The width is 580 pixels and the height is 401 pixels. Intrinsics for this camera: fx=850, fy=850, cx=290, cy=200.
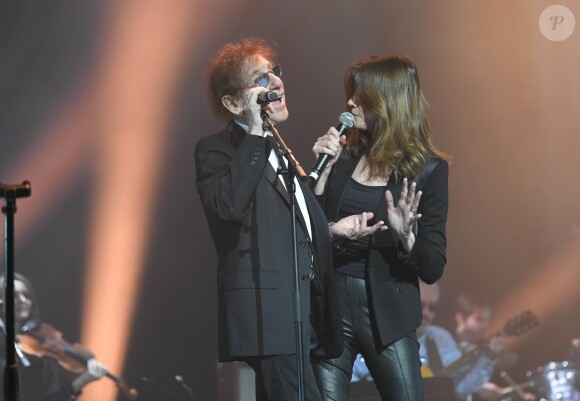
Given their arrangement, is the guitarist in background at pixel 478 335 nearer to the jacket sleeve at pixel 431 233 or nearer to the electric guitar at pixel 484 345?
the electric guitar at pixel 484 345

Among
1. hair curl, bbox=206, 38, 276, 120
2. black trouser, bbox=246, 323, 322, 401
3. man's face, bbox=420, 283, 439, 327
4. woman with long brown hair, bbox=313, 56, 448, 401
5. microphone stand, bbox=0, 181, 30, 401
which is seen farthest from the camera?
man's face, bbox=420, 283, 439, 327

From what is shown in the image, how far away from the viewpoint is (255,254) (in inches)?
91.7

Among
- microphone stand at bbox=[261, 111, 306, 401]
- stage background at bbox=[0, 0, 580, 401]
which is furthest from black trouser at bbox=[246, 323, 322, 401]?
stage background at bbox=[0, 0, 580, 401]

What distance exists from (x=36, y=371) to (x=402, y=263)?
333 centimetres

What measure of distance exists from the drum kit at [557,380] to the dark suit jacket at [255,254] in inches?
138

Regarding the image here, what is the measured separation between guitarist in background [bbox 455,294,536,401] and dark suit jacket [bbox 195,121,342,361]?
133 inches

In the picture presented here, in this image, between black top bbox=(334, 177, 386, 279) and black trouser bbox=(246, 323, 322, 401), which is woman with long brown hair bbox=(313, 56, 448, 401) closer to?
black top bbox=(334, 177, 386, 279)

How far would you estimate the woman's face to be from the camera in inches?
211

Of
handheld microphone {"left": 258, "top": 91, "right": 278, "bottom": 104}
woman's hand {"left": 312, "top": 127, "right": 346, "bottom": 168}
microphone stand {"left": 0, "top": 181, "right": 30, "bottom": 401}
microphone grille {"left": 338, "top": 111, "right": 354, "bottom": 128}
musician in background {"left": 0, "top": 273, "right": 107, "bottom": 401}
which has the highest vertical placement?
handheld microphone {"left": 258, "top": 91, "right": 278, "bottom": 104}

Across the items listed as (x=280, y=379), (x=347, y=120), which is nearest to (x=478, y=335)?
(x=347, y=120)

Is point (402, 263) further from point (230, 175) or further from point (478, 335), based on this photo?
→ point (478, 335)

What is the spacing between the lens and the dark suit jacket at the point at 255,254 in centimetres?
229

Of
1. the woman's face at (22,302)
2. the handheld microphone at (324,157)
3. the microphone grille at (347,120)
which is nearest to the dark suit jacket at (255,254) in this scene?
the handheld microphone at (324,157)

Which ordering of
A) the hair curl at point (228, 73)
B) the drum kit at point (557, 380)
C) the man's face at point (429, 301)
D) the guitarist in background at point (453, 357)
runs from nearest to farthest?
the hair curl at point (228, 73)
the drum kit at point (557, 380)
the guitarist in background at point (453, 357)
the man's face at point (429, 301)
